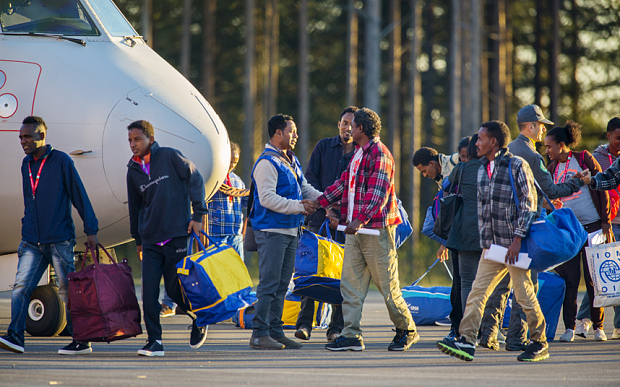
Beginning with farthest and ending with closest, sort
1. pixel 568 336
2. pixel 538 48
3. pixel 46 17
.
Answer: pixel 538 48 < pixel 568 336 < pixel 46 17

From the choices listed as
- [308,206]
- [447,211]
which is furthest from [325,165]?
[447,211]

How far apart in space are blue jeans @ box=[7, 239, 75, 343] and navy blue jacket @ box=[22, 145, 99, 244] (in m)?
0.10

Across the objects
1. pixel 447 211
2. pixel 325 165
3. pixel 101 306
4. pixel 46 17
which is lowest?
pixel 101 306

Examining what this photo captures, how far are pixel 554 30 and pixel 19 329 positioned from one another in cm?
2945

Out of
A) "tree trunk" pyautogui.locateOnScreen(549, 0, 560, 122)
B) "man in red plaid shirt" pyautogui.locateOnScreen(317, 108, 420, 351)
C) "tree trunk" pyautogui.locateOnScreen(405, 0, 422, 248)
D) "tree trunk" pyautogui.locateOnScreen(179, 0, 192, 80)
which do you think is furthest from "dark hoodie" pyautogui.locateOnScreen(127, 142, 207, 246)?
"tree trunk" pyautogui.locateOnScreen(549, 0, 560, 122)

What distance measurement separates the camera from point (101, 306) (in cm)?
626

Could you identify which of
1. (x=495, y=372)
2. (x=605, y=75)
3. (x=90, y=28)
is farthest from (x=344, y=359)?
(x=605, y=75)

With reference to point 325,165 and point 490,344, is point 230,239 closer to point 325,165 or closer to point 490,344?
point 325,165

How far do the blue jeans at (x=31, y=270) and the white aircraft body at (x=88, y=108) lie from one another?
0.69m

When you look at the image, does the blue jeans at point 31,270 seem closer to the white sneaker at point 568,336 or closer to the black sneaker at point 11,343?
the black sneaker at point 11,343

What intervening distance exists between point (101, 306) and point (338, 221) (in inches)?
84.9

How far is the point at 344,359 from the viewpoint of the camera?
6344 millimetres

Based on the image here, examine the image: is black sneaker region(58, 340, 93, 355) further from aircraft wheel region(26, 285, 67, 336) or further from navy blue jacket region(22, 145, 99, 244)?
aircraft wheel region(26, 285, 67, 336)

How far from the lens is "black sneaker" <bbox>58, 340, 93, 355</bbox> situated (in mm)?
6504
